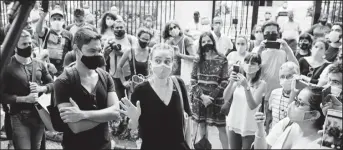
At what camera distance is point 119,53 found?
16.1 feet

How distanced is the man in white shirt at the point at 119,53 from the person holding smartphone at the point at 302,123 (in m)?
3.00

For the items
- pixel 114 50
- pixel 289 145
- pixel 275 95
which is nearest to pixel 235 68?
pixel 275 95

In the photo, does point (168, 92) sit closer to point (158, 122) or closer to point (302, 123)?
point (158, 122)

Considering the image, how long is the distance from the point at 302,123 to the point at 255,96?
1388 mm

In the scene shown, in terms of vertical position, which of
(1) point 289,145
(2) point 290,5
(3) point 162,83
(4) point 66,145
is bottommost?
(4) point 66,145

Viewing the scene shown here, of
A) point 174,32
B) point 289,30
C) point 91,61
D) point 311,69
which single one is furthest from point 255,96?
point 289,30

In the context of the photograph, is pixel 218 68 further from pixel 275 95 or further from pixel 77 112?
pixel 77 112

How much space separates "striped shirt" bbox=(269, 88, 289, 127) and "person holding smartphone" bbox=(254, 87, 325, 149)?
1157 mm

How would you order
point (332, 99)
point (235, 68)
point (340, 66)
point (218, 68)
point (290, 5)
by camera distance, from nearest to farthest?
point (332, 99), point (340, 66), point (235, 68), point (218, 68), point (290, 5)

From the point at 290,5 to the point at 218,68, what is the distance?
7.87 metres

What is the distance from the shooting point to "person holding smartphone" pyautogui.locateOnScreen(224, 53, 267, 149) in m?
3.33

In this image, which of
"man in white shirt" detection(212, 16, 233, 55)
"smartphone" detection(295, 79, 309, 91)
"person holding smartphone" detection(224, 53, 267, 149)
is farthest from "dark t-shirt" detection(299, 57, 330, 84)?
"smartphone" detection(295, 79, 309, 91)

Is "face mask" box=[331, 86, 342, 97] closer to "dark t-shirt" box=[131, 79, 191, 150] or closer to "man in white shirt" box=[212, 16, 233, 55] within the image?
"dark t-shirt" box=[131, 79, 191, 150]

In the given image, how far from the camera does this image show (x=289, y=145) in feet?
6.45
